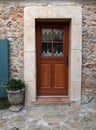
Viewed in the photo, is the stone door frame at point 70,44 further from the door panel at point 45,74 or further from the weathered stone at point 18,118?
the weathered stone at point 18,118

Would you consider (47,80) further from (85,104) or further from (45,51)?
(85,104)

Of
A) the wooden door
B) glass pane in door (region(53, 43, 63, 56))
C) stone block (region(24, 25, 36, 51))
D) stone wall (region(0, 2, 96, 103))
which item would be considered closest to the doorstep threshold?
the wooden door

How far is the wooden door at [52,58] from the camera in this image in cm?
502

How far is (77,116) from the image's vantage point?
4.18 metres

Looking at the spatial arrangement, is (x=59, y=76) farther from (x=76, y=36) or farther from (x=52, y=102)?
(x=76, y=36)

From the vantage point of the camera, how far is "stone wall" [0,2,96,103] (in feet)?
15.3

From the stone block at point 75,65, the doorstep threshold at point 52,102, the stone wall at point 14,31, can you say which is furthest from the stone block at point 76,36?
the doorstep threshold at point 52,102

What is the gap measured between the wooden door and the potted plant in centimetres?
66

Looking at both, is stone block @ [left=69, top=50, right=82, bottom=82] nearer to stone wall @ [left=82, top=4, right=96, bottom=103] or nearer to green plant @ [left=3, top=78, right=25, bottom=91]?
stone wall @ [left=82, top=4, right=96, bottom=103]

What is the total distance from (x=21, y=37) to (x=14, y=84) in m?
1.11

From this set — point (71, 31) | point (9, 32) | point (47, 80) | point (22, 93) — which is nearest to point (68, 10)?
point (71, 31)

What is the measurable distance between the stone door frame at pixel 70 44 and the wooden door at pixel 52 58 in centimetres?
30

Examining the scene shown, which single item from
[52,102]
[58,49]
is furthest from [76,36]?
[52,102]

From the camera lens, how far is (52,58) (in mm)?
5074
